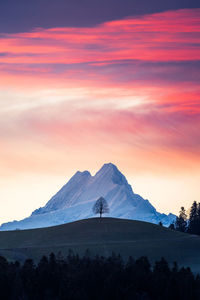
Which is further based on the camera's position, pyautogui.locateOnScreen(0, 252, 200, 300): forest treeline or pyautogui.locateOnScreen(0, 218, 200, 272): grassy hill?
pyautogui.locateOnScreen(0, 218, 200, 272): grassy hill

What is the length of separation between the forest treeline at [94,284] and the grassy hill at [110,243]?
109 ft

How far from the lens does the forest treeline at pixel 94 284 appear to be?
10938cm

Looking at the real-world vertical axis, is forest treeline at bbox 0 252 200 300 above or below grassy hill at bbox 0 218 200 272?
below

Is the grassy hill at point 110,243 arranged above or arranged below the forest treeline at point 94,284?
above

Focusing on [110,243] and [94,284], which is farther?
[110,243]

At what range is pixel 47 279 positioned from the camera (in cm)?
11594

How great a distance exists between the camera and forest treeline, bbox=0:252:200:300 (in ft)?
359

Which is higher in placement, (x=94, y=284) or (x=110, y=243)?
(x=110, y=243)

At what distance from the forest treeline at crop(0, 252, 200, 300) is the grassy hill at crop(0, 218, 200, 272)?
1303 inches

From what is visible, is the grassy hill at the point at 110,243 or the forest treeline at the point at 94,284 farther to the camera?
the grassy hill at the point at 110,243

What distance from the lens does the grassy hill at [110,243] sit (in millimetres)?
163500

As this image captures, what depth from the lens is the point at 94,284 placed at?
370 ft

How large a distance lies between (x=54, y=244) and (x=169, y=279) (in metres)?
70.6

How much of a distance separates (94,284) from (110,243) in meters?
66.0
